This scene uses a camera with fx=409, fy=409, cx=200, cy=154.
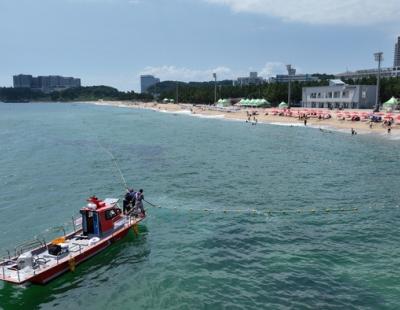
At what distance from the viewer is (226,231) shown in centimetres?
2642

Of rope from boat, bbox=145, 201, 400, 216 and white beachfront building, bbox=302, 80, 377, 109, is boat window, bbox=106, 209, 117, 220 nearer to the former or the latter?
rope from boat, bbox=145, 201, 400, 216

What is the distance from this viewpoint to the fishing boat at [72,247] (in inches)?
751

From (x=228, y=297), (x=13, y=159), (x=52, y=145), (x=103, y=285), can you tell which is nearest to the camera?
(x=228, y=297)

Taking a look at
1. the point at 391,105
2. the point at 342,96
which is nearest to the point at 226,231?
the point at 391,105

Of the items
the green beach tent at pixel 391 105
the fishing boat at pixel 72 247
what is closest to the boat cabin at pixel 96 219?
the fishing boat at pixel 72 247

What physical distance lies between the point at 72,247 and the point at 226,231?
31.8 ft

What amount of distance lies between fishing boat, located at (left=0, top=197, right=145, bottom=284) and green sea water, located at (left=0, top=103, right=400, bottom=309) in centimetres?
68

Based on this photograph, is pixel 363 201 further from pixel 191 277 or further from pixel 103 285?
pixel 103 285

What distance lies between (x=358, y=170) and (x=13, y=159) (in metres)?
44.8

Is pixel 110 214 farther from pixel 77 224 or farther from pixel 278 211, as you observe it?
pixel 278 211

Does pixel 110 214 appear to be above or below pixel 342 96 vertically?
below

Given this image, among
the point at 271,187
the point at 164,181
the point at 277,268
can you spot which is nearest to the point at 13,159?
the point at 164,181

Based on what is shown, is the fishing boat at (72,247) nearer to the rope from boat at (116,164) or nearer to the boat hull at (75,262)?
the boat hull at (75,262)

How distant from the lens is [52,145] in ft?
234
